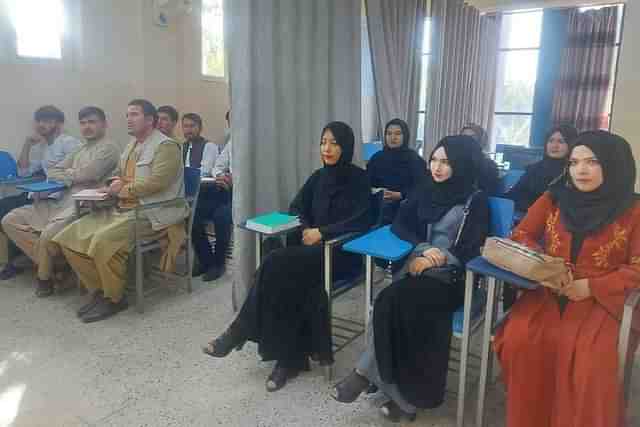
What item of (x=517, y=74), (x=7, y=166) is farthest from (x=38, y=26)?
(x=517, y=74)

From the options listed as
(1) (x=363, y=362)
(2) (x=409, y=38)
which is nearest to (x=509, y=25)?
(2) (x=409, y=38)

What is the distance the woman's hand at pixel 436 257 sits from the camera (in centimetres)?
198

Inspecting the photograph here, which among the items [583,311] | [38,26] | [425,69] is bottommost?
[583,311]

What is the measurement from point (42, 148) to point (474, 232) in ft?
11.4

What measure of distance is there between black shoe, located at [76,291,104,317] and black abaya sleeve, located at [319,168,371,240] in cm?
153

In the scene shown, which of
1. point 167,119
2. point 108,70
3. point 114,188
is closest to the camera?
point 114,188

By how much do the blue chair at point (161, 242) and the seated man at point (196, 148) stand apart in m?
0.95

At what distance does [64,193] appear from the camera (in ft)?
11.5

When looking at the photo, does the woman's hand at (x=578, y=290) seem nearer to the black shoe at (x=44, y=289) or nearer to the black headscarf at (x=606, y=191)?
the black headscarf at (x=606, y=191)

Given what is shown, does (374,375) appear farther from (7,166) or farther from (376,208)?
(7,166)

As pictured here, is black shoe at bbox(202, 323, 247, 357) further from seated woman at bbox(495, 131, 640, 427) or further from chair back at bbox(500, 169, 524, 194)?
chair back at bbox(500, 169, 524, 194)

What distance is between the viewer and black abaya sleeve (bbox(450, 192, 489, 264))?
205 cm

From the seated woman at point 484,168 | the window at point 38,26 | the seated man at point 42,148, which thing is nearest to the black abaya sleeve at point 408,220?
the seated woman at point 484,168

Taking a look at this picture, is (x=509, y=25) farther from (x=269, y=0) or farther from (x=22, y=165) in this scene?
(x=22, y=165)
